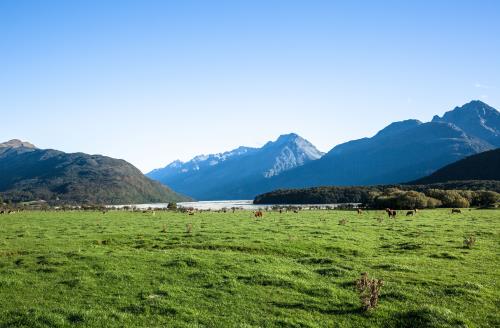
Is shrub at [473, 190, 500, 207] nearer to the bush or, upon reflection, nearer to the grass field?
the bush

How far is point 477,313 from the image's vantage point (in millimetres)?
17656

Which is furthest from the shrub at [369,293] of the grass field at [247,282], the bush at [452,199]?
the bush at [452,199]

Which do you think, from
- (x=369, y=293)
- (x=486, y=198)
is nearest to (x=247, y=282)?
(x=369, y=293)

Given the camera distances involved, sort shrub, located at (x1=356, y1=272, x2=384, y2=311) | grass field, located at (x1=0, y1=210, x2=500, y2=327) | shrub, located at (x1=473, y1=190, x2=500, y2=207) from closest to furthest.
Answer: grass field, located at (x1=0, y1=210, x2=500, y2=327)
shrub, located at (x1=356, y1=272, x2=384, y2=311)
shrub, located at (x1=473, y1=190, x2=500, y2=207)

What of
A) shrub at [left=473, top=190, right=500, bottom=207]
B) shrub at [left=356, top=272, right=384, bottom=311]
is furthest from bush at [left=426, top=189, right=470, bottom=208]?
shrub at [left=356, top=272, right=384, bottom=311]

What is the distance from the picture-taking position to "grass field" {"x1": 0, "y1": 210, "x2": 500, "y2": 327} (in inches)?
676

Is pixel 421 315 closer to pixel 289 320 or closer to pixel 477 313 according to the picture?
pixel 477 313

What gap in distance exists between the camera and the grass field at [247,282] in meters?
17.2

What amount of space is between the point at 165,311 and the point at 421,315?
10633 mm

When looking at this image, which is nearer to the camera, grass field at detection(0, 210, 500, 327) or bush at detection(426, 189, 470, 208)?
grass field at detection(0, 210, 500, 327)

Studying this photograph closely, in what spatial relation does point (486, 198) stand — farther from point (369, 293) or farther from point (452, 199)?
point (369, 293)

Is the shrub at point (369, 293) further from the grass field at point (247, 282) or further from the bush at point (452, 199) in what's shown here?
the bush at point (452, 199)

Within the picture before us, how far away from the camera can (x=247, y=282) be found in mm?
22578

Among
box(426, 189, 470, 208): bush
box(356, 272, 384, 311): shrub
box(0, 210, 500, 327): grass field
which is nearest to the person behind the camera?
box(0, 210, 500, 327): grass field
